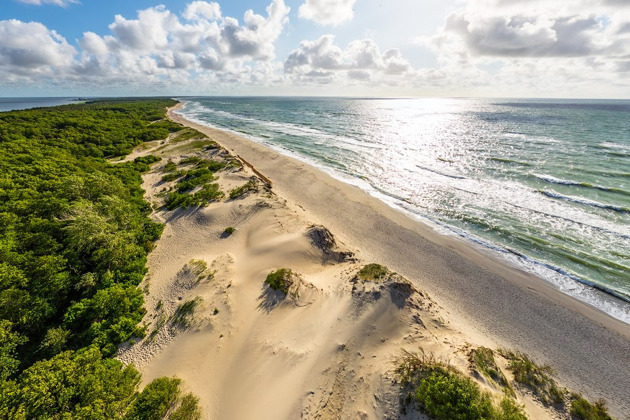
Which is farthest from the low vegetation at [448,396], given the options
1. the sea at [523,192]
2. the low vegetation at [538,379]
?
the sea at [523,192]

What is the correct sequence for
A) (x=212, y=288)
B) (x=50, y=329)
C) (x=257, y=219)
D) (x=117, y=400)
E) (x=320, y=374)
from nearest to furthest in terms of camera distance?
(x=117, y=400) → (x=320, y=374) → (x=50, y=329) → (x=212, y=288) → (x=257, y=219)

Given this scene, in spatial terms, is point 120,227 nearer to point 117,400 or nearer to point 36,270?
point 36,270

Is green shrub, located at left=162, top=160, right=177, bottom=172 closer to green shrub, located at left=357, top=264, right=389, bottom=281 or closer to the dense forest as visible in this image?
the dense forest

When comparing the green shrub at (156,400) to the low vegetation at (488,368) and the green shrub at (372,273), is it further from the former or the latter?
the low vegetation at (488,368)

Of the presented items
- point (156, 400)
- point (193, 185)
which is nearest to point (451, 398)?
point (156, 400)

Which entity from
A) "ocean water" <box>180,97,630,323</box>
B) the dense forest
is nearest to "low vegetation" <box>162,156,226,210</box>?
the dense forest

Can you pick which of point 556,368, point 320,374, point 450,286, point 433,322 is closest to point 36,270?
point 320,374

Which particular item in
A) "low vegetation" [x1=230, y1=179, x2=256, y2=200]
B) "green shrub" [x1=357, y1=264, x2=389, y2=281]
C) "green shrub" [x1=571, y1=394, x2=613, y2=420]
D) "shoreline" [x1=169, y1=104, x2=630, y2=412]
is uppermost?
"low vegetation" [x1=230, y1=179, x2=256, y2=200]

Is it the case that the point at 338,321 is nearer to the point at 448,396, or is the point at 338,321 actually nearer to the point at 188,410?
the point at 448,396
